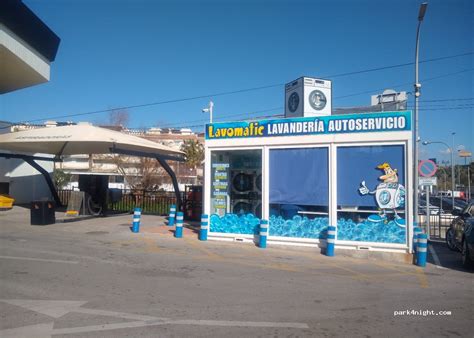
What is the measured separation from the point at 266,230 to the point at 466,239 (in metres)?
5.41

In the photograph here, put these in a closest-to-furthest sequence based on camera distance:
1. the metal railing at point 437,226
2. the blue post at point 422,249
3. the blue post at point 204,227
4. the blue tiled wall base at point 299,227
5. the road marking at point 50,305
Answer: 1. the road marking at point 50,305
2. the blue post at point 422,249
3. the blue tiled wall base at point 299,227
4. the blue post at point 204,227
5. the metal railing at point 437,226

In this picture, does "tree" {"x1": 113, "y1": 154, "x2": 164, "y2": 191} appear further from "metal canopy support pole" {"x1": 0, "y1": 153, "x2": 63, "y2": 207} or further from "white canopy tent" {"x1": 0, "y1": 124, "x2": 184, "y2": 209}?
"white canopy tent" {"x1": 0, "y1": 124, "x2": 184, "y2": 209}

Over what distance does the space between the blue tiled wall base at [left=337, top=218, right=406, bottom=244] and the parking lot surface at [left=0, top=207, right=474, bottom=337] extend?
649 mm

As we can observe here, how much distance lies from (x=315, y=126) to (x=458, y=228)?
549 cm

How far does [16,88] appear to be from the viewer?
7.72 metres

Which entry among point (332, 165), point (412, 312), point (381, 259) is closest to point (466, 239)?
point (381, 259)

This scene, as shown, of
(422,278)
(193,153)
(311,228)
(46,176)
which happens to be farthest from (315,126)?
(193,153)

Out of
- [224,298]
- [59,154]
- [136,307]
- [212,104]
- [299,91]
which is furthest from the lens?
[212,104]

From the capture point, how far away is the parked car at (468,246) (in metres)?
10.0

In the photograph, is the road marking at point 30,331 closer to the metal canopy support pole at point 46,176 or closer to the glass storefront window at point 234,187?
the glass storefront window at point 234,187

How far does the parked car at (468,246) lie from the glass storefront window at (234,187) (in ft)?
20.0

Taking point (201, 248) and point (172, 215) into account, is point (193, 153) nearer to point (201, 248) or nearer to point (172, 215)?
point (172, 215)

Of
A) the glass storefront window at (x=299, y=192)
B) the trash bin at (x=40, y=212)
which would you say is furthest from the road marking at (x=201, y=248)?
the trash bin at (x=40, y=212)

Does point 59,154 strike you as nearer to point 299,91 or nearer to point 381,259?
point 299,91
